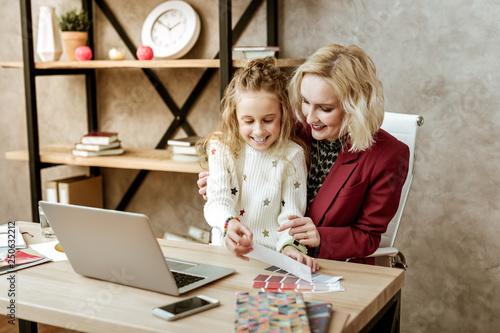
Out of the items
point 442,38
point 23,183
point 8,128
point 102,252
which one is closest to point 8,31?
point 8,128

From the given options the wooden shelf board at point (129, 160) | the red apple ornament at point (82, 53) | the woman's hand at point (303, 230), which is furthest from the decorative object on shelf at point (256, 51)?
the woman's hand at point (303, 230)

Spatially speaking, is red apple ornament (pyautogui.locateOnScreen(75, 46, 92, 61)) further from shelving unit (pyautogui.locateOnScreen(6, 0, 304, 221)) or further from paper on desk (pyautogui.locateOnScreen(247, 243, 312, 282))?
paper on desk (pyautogui.locateOnScreen(247, 243, 312, 282))

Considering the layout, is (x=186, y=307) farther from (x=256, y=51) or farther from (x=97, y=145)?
(x=97, y=145)

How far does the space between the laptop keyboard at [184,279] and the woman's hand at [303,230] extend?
0.29m

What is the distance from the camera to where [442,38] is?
2.48m

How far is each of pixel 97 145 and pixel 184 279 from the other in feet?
5.67

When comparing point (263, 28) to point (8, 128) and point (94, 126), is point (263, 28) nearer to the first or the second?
point (94, 126)

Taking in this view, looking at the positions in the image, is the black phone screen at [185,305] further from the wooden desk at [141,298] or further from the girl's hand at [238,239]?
the girl's hand at [238,239]

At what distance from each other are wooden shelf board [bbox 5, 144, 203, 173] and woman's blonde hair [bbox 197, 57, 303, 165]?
90 cm

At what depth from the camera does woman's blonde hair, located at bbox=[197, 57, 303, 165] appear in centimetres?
165

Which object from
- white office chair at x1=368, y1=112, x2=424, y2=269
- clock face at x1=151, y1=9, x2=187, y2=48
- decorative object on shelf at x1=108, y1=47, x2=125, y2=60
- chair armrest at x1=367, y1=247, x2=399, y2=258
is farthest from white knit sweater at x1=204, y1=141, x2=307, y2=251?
decorative object on shelf at x1=108, y1=47, x2=125, y2=60

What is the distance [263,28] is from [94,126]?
112 cm

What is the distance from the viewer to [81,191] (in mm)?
3205

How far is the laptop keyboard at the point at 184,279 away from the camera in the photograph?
1.32 meters
